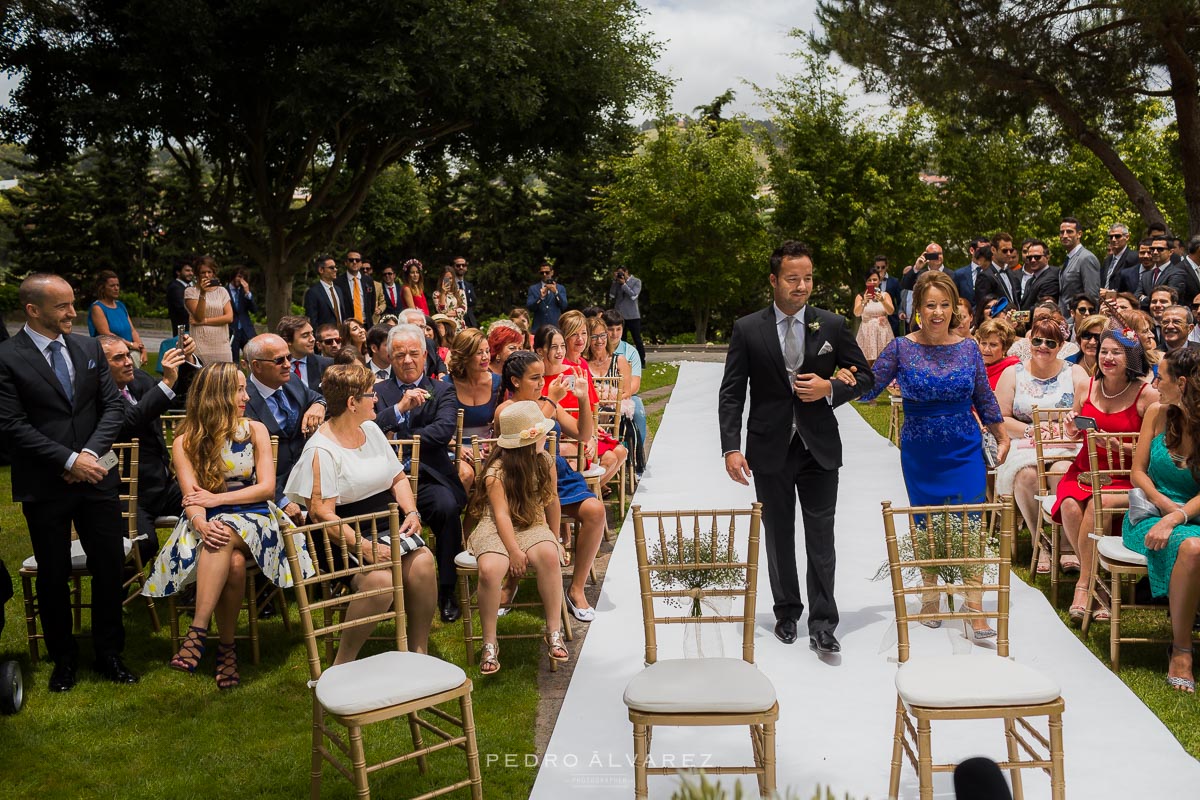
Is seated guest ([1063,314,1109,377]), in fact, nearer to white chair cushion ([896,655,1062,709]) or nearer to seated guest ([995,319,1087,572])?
seated guest ([995,319,1087,572])

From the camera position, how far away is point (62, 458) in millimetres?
5031

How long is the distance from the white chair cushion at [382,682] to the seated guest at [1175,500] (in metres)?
3.26

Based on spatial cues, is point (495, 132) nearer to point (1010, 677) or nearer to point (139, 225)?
point (1010, 677)

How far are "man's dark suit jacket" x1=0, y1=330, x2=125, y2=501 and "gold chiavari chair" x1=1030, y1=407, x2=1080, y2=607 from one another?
4997 mm

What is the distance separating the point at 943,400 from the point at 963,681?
234 centimetres

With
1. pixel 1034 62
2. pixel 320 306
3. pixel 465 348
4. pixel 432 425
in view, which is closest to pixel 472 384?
pixel 465 348

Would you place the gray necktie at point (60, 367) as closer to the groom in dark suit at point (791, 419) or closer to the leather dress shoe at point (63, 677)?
the leather dress shoe at point (63, 677)

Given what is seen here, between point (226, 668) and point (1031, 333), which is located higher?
point (1031, 333)

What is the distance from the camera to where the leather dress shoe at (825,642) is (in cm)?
532

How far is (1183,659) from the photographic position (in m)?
4.91

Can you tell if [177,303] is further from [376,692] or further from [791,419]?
[376,692]

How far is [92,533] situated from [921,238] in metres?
25.4

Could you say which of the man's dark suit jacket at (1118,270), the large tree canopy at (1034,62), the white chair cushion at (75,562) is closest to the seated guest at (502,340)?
the white chair cushion at (75,562)

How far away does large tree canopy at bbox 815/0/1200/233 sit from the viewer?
16047 mm
